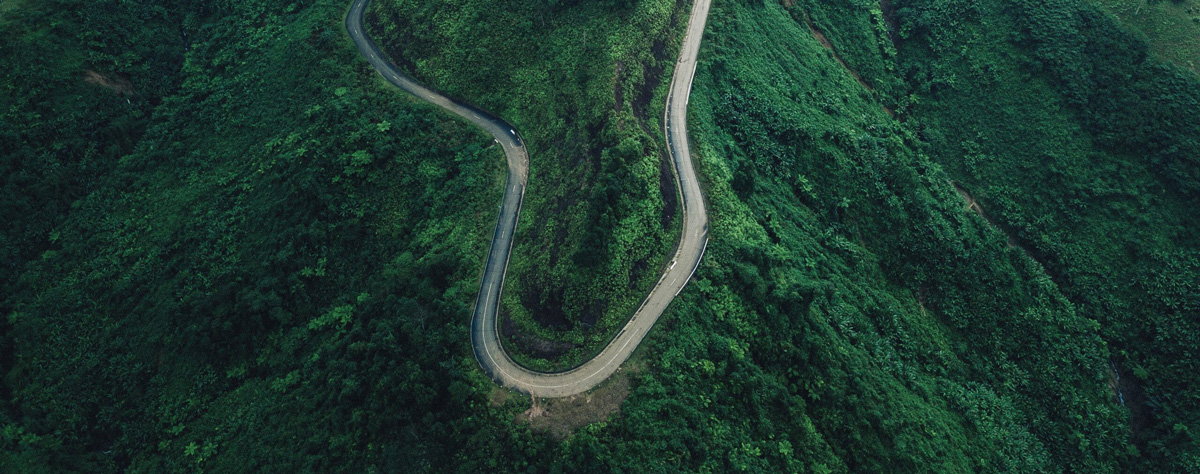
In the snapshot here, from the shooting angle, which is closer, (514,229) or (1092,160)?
(514,229)

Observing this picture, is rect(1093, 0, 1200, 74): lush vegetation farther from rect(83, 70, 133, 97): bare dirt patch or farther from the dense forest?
rect(83, 70, 133, 97): bare dirt patch

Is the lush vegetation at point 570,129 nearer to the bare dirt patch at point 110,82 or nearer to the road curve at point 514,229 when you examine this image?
the road curve at point 514,229

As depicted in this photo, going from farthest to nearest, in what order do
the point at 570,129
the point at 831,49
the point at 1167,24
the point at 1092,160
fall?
the point at 831,49, the point at 1167,24, the point at 1092,160, the point at 570,129

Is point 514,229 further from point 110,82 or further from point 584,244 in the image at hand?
point 110,82

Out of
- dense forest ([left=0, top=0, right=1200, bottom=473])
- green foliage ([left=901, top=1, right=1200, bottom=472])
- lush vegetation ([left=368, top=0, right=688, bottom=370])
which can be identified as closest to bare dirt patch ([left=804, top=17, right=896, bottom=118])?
dense forest ([left=0, top=0, right=1200, bottom=473])

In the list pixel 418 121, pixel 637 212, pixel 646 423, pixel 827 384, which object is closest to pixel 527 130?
pixel 418 121

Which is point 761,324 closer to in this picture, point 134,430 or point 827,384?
point 827,384

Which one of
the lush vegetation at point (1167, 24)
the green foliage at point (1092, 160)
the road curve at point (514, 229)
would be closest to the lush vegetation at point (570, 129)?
the road curve at point (514, 229)

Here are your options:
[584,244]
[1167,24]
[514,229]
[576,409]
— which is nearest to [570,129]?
[514,229]
